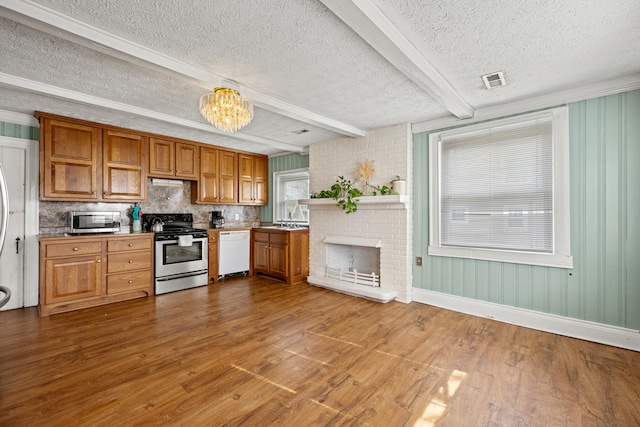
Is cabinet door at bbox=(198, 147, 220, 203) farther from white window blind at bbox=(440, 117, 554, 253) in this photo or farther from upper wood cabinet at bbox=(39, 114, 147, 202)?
white window blind at bbox=(440, 117, 554, 253)

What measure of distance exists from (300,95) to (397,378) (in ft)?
8.79

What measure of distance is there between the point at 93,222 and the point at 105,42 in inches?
111

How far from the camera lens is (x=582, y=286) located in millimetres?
2881

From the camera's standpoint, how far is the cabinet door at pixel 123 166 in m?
4.04

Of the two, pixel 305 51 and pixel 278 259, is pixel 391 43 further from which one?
pixel 278 259

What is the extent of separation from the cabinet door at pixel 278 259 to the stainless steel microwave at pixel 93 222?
2.28 meters

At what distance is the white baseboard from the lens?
2.68 meters

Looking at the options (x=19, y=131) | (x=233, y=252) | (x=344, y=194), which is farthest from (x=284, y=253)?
(x=19, y=131)

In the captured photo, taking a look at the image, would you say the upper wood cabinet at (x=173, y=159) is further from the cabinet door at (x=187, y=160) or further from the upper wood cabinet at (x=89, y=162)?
the upper wood cabinet at (x=89, y=162)

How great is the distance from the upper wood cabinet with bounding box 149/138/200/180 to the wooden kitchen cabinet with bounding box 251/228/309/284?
5.09 ft

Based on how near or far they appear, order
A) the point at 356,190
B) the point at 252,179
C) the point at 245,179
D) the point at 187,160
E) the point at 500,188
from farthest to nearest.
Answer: the point at 252,179 < the point at 245,179 < the point at 187,160 < the point at 356,190 < the point at 500,188

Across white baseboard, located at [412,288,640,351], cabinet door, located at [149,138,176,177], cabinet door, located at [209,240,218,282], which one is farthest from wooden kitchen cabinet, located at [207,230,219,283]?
white baseboard, located at [412,288,640,351]

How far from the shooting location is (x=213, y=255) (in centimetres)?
498

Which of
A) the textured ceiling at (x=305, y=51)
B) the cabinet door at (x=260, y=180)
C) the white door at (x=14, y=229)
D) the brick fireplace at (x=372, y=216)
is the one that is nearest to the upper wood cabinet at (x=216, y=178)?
the cabinet door at (x=260, y=180)
